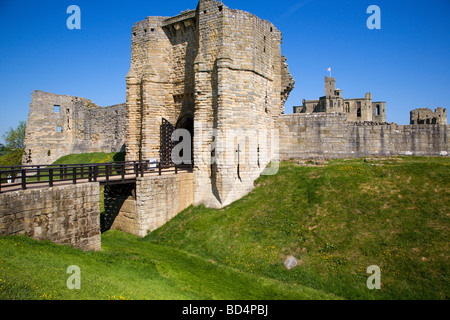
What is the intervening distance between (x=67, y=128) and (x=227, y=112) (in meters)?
27.9

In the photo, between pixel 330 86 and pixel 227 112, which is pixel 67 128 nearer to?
pixel 227 112

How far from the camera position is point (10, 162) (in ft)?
125

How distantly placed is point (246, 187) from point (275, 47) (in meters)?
9.18

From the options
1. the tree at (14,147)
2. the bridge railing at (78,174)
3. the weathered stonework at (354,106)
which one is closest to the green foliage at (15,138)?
the tree at (14,147)

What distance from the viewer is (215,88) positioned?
15.8m

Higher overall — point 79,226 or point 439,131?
point 439,131

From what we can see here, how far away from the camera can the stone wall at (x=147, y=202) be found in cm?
1430

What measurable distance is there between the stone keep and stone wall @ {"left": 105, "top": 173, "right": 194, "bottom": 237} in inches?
40.6

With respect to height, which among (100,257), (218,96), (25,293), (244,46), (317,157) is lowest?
(100,257)

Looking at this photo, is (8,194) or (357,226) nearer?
(8,194)

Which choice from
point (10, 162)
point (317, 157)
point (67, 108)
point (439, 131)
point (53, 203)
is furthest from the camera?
point (10, 162)

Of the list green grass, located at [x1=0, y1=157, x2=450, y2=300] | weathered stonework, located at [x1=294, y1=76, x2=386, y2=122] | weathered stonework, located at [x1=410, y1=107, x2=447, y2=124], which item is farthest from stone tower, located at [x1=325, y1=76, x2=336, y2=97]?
green grass, located at [x1=0, y1=157, x2=450, y2=300]

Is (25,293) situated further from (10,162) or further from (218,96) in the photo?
(10,162)

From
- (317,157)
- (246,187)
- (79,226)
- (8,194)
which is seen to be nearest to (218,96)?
(246,187)
